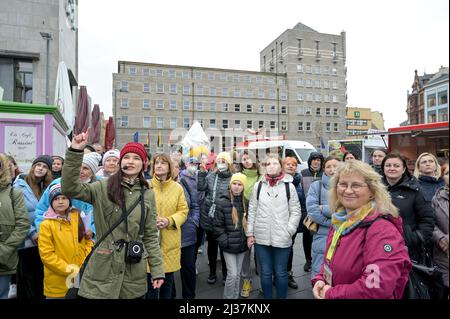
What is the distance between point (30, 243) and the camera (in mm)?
3285

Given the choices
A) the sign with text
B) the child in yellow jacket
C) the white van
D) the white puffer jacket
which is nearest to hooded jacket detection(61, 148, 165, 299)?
the child in yellow jacket

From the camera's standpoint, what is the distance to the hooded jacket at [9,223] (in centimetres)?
288

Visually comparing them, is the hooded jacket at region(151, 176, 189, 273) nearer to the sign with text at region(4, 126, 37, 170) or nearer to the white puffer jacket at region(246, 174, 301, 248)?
the white puffer jacket at region(246, 174, 301, 248)

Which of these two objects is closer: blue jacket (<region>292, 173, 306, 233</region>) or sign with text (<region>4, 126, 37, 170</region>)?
blue jacket (<region>292, 173, 306, 233</region>)

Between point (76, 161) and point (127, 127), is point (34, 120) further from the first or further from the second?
point (127, 127)

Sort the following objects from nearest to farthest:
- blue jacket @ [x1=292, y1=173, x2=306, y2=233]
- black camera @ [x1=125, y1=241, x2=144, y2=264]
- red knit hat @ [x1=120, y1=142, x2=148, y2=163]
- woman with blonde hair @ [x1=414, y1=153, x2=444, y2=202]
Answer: black camera @ [x1=125, y1=241, x2=144, y2=264]
red knit hat @ [x1=120, y1=142, x2=148, y2=163]
woman with blonde hair @ [x1=414, y1=153, x2=444, y2=202]
blue jacket @ [x1=292, y1=173, x2=306, y2=233]

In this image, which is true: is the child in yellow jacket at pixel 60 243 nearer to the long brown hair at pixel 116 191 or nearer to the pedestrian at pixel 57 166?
the long brown hair at pixel 116 191

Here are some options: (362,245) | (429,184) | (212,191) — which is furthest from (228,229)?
(429,184)

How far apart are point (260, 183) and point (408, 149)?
359 inches

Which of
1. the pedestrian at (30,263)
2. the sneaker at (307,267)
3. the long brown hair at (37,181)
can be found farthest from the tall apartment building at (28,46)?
the sneaker at (307,267)

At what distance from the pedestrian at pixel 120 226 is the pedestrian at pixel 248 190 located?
2067 millimetres

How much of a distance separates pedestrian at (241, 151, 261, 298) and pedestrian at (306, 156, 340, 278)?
0.93 metres

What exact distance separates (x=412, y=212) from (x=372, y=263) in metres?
1.66

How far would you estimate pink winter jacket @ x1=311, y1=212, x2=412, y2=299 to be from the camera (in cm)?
171
